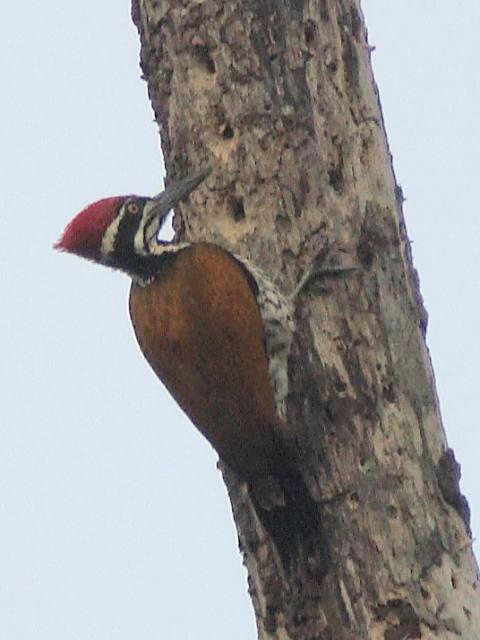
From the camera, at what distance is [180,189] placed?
642 cm

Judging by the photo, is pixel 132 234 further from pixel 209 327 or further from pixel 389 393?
pixel 389 393

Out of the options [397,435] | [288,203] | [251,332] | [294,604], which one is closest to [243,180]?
[288,203]

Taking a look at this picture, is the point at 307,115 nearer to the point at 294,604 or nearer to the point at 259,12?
the point at 259,12

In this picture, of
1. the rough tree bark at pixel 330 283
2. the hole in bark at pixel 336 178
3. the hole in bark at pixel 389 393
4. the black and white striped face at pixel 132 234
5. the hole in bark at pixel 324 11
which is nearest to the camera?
the rough tree bark at pixel 330 283

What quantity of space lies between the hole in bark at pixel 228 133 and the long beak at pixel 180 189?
134 millimetres

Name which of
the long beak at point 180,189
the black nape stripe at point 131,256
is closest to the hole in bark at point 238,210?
the long beak at point 180,189

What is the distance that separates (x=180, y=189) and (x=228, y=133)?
28cm

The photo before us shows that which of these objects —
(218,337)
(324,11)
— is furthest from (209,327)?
(324,11)

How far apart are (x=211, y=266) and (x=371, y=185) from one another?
2.20 feet

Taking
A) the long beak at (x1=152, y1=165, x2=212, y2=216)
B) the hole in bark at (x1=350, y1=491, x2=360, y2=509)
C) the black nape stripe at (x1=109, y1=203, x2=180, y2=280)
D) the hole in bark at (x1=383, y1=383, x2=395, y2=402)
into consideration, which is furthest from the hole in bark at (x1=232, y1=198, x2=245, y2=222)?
the hole in bark at (x1=350, y1=491, x2=360, y2=509)

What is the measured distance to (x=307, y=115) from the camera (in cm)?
633

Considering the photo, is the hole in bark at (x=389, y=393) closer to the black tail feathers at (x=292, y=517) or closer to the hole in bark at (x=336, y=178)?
the black tail feathers at (x=292, y=517)

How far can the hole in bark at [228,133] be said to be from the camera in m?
6.45

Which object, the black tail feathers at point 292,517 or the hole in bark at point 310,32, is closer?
the black tail feathers at point 292,517
